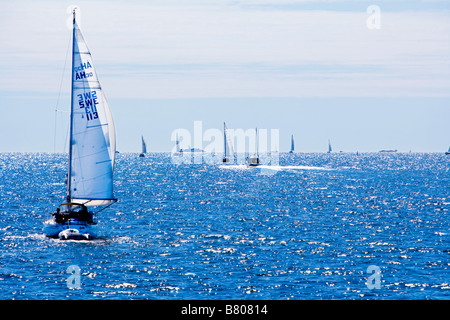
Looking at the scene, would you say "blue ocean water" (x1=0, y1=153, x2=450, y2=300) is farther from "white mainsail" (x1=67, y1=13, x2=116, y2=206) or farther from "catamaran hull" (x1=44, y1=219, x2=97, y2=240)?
"white mainsail" (x1=67, y1=13, x2=116, y2=206)

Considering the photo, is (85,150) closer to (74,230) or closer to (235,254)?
(74,230)

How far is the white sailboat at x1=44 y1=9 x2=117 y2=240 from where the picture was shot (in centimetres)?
5656

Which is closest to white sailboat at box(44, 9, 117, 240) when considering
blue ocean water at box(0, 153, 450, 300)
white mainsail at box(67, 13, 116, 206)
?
white mainsail at box(67, 13, 116, 206)

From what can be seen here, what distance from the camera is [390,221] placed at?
258ft

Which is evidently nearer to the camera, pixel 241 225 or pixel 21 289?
pixel 21 289

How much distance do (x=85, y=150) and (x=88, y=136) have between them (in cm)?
140

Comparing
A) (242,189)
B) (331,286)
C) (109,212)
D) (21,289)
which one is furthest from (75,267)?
(242,189)

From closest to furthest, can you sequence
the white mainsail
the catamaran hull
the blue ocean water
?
the blue ocean water < the white mainsail < the catamaran hull

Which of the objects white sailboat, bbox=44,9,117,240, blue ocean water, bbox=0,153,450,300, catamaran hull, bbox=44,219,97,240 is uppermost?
white sailboat, bbox=44,9,117,240

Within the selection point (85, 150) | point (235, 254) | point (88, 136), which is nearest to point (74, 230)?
point (85, 150)
